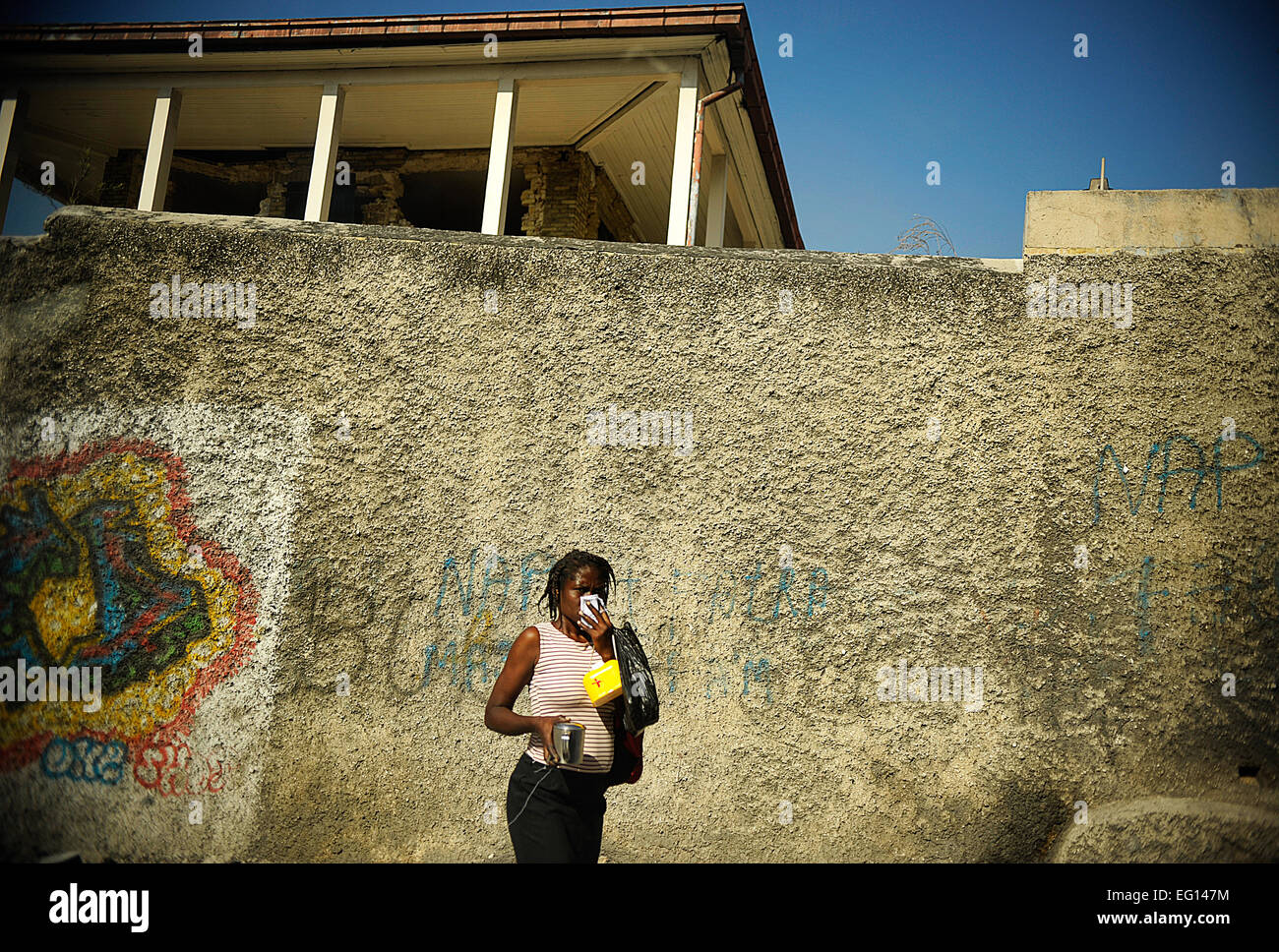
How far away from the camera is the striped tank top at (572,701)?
286 centimetres

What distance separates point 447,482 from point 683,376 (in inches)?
43.2

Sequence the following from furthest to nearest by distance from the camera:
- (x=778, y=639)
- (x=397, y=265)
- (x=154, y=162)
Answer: (x=154, y=162), (x=397, y=265), (x=778, y=639)

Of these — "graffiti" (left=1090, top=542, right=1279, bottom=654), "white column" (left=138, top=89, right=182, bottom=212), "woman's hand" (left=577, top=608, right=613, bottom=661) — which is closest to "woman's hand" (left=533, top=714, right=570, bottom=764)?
"woman's hand" (left=577, top=608, right=613, bottom=661)

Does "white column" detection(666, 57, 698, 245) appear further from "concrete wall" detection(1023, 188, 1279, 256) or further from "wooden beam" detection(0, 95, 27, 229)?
"wooden beam" detection(0, 95, 27, 229)

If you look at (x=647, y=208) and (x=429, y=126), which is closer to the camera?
(x=429, y=126)

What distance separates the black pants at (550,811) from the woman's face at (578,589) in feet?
1.81

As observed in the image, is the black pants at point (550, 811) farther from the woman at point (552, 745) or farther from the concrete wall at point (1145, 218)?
the concrete wall at point (1145, 218)

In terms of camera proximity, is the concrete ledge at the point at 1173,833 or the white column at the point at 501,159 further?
the white column at the point at 501,159

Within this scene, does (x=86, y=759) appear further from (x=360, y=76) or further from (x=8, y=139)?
(x=8, y=139)

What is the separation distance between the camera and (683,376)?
12.9 ft

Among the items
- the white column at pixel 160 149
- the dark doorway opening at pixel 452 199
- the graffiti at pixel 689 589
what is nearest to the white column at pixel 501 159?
the dark doorway opening at pixel 452 199
